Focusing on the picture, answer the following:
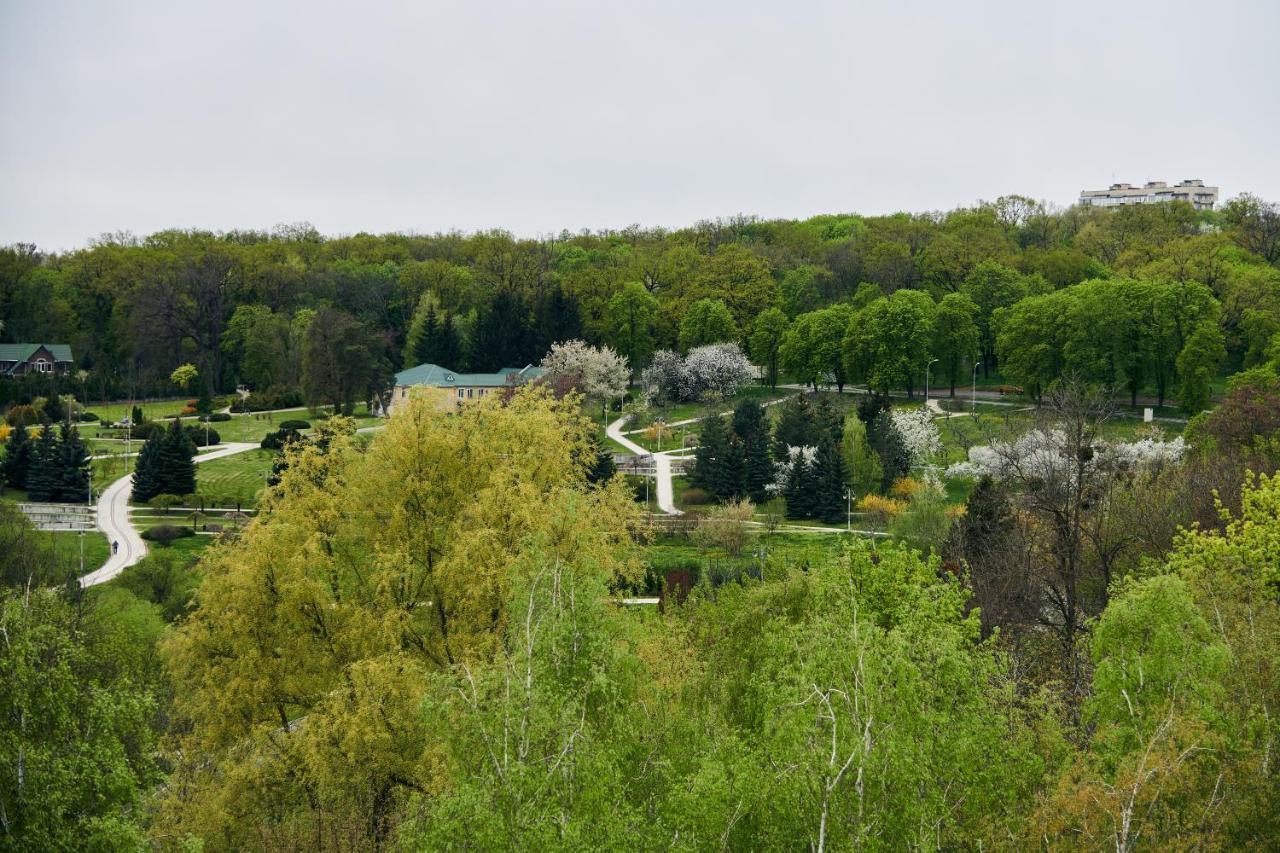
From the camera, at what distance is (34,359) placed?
77625mm

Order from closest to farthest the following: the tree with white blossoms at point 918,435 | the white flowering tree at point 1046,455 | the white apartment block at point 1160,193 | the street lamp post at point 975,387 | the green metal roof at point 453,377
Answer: the white flowering tree at point 1046,455 < the tree with white blossoms at point 918,435 < the street lamp post at point 975,387 < the green metal roof at point 453,377 < the white apartment block at point 1160,193

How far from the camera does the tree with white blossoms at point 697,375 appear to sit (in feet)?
223

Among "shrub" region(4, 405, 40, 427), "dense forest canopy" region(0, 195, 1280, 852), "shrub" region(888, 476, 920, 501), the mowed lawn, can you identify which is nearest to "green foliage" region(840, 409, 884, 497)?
"dense forest canopy" region(0, 195, 1280, 852)

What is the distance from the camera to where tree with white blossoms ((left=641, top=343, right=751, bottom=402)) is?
67.9 meters

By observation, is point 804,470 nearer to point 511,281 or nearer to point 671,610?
point 671,610

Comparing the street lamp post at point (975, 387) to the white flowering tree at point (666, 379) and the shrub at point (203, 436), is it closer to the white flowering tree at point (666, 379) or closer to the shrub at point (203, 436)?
the white flowering tree at point (666, 379)

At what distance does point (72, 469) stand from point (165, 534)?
9189 millimetres

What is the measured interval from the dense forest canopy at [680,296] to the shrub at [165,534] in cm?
2338

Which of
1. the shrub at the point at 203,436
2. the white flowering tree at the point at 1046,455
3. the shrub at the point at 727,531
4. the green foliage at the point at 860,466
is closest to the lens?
the white flowering tree at the point at 1046,455

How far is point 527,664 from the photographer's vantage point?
12852 millimetres

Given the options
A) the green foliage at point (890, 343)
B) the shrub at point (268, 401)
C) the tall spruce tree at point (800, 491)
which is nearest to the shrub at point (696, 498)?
the tall spruce tree at point (800, 491)

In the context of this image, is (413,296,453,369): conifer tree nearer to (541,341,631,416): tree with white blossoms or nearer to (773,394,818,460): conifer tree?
(541,341,631,416): tree with white blossoms

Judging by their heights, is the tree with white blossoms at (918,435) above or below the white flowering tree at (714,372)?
below

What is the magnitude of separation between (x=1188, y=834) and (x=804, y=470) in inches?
1519
